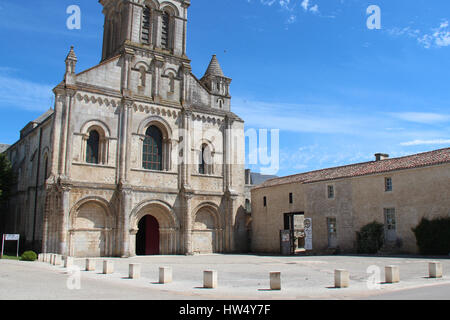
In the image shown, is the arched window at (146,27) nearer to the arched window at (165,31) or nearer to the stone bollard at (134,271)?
the arched window at (165,31)

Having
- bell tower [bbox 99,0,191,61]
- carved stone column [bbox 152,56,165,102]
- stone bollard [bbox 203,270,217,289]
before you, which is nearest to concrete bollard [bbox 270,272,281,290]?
stone bollard [bbox 203,270,217,289]

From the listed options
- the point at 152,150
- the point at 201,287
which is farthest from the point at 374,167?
the point at 201,287

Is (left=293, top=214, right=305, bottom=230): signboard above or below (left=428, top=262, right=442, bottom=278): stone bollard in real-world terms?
Answer: above

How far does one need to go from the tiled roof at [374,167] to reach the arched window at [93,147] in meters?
15.8

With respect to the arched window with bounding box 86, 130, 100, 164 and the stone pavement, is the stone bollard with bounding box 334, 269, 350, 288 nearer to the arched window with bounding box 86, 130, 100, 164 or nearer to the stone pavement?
the stone pavement

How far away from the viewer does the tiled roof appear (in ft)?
93.2

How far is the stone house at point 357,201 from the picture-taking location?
2766 centimetres

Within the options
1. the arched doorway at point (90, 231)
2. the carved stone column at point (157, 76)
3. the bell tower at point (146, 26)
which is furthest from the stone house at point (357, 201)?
the bell tower at point (146, 26)

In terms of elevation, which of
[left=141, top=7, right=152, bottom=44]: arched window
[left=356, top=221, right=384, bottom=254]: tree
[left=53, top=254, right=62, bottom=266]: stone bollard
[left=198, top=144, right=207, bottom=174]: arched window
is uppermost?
[left=141, top=7, right=152, bottom=44]: arched window

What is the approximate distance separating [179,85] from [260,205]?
43.3 ft

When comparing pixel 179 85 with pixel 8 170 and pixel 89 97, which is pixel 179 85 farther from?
pixel 8 170

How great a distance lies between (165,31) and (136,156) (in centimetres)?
1190
